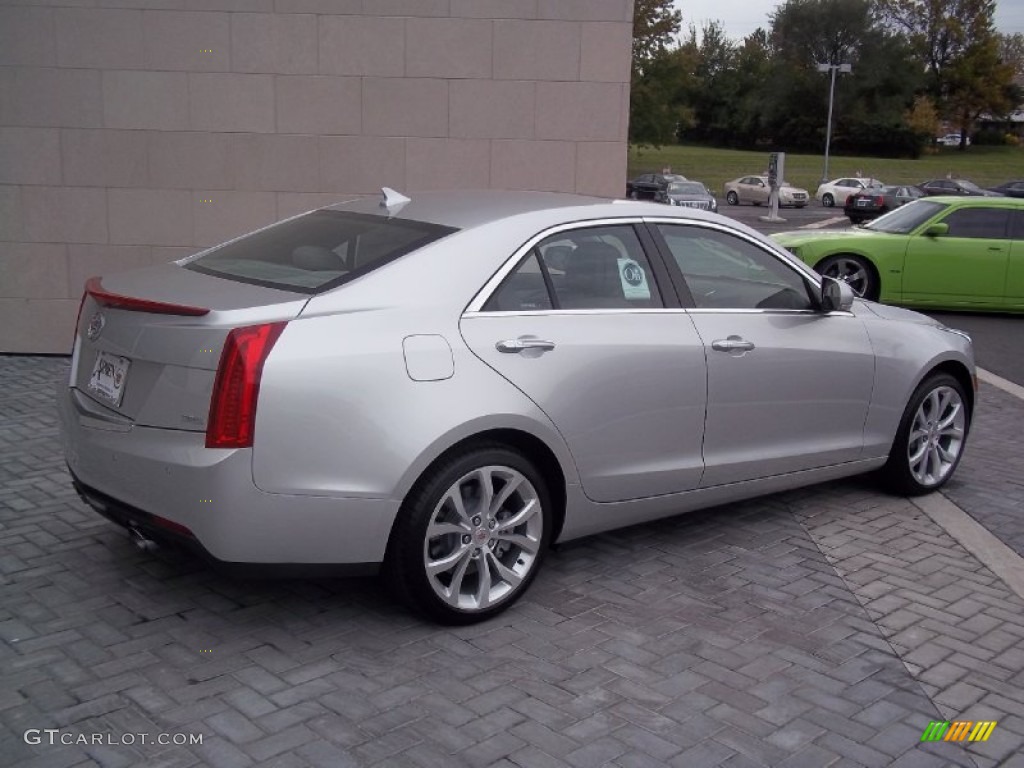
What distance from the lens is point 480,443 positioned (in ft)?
13.4

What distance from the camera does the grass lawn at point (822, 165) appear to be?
65188mm

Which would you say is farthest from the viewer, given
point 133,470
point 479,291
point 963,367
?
point 963,367

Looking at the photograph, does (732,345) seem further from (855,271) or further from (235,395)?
(855,271)

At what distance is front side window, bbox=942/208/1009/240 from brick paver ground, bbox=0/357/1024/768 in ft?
29.3

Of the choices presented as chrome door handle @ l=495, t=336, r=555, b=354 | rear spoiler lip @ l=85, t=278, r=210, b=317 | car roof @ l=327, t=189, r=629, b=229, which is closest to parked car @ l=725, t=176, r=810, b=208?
car roof @ l=327, t=189, r=629, b=229

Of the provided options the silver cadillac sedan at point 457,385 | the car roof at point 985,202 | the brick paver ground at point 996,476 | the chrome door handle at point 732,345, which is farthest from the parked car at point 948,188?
the chrome door handle at point 732,345

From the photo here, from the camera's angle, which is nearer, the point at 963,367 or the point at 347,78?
the point at 963,367

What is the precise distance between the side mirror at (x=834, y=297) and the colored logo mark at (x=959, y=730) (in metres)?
2.28

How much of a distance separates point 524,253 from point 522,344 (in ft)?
1.37

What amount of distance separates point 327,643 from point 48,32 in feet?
Answer: 20.6

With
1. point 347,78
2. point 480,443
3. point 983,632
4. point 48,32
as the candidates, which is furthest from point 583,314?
point 48,32

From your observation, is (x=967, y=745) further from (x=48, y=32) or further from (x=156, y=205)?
(x=48, y=32)

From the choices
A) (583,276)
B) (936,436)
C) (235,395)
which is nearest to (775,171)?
(936,436)

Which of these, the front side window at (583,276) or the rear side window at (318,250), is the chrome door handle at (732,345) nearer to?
the front side window at (583,276)
